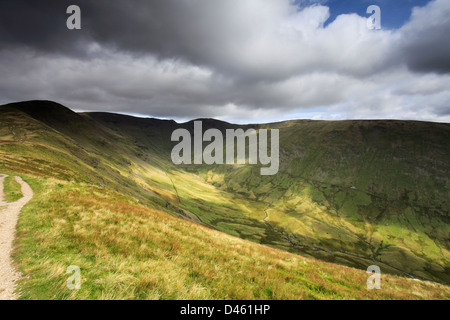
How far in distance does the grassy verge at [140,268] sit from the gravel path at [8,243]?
25 centimetres

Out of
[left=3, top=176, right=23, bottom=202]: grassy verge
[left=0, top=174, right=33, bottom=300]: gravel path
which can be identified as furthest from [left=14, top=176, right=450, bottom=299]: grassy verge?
[left=3, top=176, right=23, bottom=202]: grassy verge

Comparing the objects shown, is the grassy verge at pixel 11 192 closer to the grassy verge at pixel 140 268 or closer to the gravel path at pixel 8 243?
the gravel path at pixel 8 243

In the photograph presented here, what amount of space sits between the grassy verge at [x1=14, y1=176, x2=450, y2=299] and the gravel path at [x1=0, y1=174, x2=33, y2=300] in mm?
254

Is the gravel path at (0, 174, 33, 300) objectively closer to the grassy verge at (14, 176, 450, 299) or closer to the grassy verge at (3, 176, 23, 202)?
the grassy verge at (14, 176, 450, 299)

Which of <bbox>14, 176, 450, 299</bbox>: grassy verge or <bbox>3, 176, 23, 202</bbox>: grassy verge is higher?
<bbox>3, 176, 23, 202</bbox>: grassy verge

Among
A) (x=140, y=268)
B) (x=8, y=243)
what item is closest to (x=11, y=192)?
(x=8, y=243)

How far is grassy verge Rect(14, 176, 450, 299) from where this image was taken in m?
6.02

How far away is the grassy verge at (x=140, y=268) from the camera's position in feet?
19.7

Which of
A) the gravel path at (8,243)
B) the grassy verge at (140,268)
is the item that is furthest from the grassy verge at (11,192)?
the grassy verge at (140,268)

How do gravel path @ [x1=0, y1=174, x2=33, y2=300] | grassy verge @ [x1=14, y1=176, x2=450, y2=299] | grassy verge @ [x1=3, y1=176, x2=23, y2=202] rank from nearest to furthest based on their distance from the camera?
gravel path @ [x1=0, y1=174, x2=33, y2=300], grassy verge @ [x1=14, y1=176, x2=450, y2=299], grassy verge @ [x1=3, y1=176, x2=23, y2=202]

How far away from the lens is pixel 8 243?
8867 millimetres

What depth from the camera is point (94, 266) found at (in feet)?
22.9
